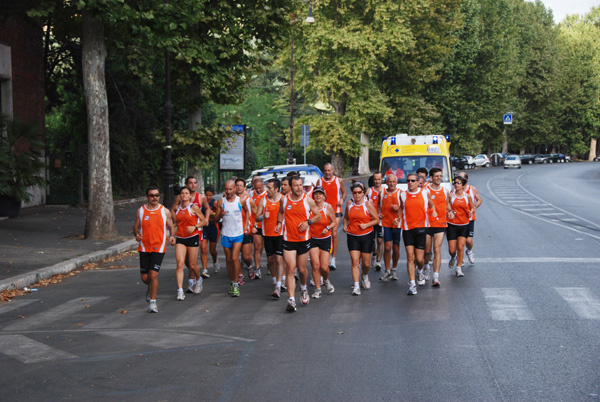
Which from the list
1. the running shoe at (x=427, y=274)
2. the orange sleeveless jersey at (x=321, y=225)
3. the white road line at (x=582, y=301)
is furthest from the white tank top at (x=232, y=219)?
the white road line at (x=582, y=301)

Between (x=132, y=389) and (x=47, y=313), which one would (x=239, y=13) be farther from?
(x=132, y=389)

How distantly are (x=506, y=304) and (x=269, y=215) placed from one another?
388cm

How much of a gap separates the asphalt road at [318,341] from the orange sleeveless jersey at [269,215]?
1031mm

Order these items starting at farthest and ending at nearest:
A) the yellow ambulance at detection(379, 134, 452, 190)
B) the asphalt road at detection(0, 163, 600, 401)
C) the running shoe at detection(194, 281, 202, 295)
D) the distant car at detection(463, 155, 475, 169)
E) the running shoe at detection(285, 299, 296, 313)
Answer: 1. the distant car at detection(463, 155, 475, 169)
2. the yellow ambulance at detection(379, 134, 452, 190)
3. the running shoe at detection(194, 281, 202, 295)
4. the running shoe at detection(285, 299, 296, 313)
5. the asphalt road at detection(0, 163, 600, 401)

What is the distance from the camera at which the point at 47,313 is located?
10.3 m

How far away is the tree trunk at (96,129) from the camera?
59.3 feet

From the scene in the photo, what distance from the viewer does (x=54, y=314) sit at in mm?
10227

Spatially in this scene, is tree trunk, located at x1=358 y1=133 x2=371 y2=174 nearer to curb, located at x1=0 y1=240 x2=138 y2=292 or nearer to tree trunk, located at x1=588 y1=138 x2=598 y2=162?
curb, located at x1=0 y1=240 x2=138 y2=292

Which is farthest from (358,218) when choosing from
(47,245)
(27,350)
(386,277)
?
(47,245)

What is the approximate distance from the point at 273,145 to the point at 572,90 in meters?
57.7

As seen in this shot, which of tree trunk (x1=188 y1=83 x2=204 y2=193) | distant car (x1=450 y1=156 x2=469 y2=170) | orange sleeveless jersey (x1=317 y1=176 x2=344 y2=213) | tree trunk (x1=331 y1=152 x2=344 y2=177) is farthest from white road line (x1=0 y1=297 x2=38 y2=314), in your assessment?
distant car (x1=450 y1=156 x2=469 y2=170)

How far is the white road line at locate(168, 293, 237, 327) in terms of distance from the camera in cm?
950

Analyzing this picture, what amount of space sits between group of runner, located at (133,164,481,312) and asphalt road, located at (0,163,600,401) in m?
0.39

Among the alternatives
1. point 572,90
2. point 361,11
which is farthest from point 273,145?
point 572,90
